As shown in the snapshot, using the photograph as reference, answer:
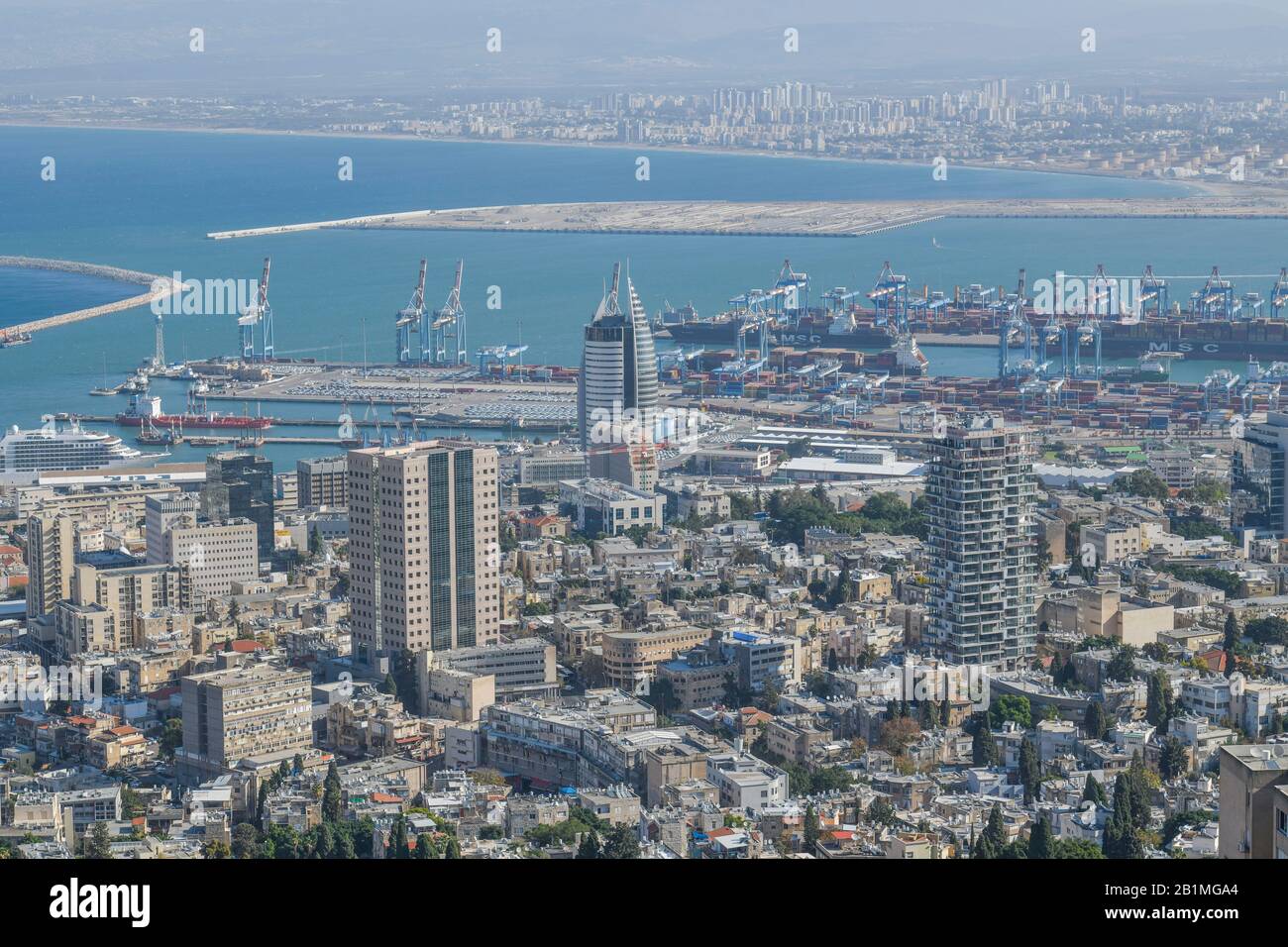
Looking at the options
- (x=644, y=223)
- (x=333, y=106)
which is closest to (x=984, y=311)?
(x=644, y=223)

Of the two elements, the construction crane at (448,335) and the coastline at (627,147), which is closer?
the construction crane at (448,335)

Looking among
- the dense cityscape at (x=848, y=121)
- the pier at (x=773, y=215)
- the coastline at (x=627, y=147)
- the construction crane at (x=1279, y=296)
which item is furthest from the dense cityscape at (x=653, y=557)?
the dense cityscape at (x=848, y=121)

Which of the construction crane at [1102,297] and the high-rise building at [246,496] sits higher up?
the construction crane at [1102,297]

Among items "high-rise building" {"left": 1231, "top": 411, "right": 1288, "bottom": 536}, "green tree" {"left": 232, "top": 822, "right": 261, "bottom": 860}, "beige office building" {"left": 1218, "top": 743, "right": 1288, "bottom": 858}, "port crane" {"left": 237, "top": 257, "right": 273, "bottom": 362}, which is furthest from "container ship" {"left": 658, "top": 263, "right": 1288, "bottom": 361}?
"beige office building" {"left": 1218, "top": 743, "right": 1288, "bottom": 858}

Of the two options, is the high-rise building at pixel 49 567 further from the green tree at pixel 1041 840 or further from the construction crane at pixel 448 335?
the construction crane at pixel 448 335

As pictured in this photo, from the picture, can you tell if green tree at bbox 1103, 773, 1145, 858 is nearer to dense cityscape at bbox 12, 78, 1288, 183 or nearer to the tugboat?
the tugboat

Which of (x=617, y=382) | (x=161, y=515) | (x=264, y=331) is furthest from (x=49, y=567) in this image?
(x=264, y=331)
